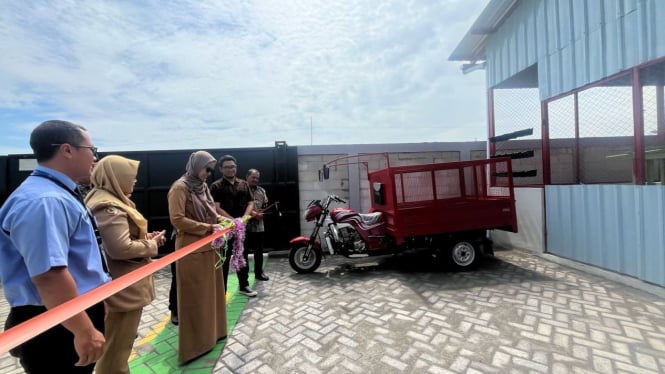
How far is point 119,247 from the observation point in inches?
72.5

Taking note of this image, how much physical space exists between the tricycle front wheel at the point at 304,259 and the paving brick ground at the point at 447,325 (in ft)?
1.46

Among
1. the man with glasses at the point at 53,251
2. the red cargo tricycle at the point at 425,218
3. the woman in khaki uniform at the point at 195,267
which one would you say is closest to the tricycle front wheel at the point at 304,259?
the red cargo tricycle at the point at 425,218

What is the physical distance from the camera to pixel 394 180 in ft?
16.5

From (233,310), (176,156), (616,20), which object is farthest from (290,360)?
(616,20)

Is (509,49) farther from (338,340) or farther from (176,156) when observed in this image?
(176,156)

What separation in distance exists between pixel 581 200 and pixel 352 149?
4446 millimetres

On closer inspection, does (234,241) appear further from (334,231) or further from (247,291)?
(334,231)

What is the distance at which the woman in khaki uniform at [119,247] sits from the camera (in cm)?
184

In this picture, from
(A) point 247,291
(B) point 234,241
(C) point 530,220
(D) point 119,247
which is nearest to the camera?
(D) point 119,247

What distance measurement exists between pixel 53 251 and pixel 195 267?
5.36ft

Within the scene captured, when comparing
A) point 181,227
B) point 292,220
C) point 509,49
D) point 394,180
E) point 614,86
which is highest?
point 509,49

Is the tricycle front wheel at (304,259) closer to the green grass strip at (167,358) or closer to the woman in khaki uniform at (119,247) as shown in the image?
the green grass strip at (167,358)

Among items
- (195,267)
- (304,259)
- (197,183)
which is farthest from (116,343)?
(304,259)

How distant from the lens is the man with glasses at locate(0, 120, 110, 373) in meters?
1.20
